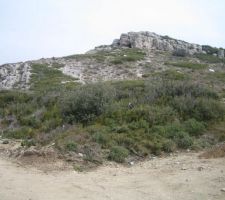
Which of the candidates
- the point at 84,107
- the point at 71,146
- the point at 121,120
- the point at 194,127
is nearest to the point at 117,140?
the point at 71,146

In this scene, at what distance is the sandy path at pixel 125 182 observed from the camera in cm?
949

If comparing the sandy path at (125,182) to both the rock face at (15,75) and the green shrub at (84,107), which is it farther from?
the rock face at (15,75)

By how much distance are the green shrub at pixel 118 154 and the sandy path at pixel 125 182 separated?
0.60 metres

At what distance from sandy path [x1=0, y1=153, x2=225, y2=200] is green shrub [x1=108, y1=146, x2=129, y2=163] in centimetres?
60

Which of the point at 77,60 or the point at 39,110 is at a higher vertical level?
the point at 77,60

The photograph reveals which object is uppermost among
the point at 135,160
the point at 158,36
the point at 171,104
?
the point at 158,36

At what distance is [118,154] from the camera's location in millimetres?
13484

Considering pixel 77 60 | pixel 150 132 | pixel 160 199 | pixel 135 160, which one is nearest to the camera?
pixel 160 199

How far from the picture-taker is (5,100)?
25.0m

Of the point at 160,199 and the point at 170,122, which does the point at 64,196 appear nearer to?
the point at 160,199

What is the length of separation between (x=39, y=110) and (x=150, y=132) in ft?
24.3

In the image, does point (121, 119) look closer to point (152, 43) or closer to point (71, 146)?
point (71, 146)

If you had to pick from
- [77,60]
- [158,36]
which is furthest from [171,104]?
[158,36]

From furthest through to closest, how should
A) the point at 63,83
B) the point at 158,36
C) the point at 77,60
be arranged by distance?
the point at 158,36
the point at 77,60
the point at 63,83
